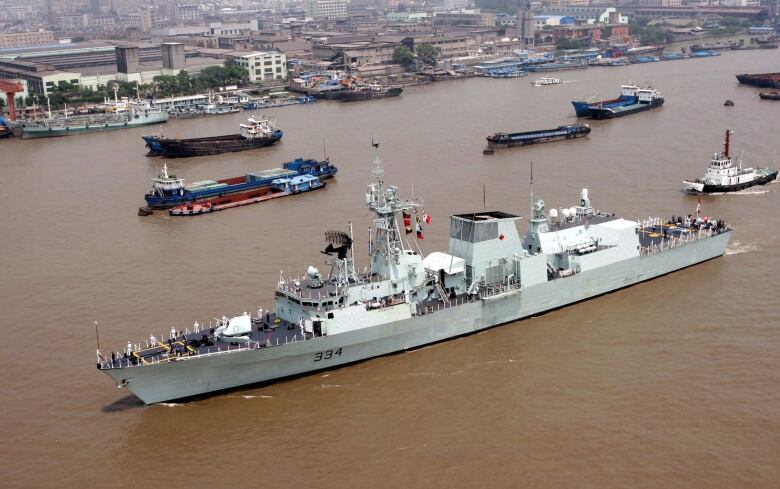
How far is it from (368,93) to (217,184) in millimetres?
39808

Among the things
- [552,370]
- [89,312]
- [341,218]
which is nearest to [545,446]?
[552,370]

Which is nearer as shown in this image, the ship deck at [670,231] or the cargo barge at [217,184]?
the ship deck at [670,231]

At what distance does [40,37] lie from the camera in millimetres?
154750

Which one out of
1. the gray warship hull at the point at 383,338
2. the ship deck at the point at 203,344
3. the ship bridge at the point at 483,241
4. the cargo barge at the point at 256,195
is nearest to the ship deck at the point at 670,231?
the gray warship hull at the point at 383,338

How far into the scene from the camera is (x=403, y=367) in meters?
24.5

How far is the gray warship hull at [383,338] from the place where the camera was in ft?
73.6

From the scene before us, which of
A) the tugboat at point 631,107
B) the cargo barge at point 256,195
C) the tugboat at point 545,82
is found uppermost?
the tugboat at point 545,82

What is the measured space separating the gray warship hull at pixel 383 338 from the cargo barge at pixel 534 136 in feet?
81.1

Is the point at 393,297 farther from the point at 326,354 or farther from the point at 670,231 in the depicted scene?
the point at 670,231

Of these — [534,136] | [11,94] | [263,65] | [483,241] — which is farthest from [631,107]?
[11,94]

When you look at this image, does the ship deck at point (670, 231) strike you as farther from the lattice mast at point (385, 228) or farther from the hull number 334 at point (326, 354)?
the hull number 334 at point (326, 354)

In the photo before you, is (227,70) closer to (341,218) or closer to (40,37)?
(341,218)

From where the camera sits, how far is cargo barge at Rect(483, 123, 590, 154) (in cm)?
5422

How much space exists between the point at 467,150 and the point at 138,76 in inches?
2059
